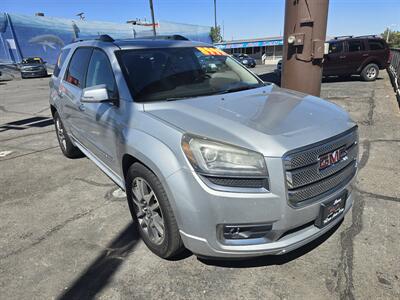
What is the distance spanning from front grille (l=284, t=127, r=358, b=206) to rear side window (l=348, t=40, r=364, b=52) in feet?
44.0

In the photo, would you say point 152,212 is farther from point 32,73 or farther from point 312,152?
point 32,73

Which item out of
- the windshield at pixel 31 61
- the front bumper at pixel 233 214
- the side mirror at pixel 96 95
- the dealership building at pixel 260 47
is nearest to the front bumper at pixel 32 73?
the windshield at pixel 31 61

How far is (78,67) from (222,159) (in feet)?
9.80

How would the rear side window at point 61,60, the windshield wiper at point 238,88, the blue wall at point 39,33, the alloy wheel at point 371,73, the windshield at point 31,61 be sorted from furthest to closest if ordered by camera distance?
the blue wall at point 39,33, the windshield at point 31,61, the alloy wheel at point 371,73, the rear side window at point 61,60, the windshield wiper at point 238,88

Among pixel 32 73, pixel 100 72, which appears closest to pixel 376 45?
pixel 100 72

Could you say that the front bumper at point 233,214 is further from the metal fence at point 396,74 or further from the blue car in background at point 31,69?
the blue car in background at point 31,69

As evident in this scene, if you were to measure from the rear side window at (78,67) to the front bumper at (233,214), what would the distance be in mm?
2476

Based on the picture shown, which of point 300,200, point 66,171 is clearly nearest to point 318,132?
point 300,200

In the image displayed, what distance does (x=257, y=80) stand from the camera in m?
3.82

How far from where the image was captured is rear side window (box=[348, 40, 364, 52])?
14.1 metres

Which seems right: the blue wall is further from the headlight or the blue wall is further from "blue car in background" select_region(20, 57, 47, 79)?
the headlight

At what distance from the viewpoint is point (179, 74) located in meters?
3.39

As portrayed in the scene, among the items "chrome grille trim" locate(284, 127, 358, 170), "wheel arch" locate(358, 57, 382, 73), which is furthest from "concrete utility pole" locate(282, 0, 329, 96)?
"wheel arch" locate(358, 57, 382, 73)

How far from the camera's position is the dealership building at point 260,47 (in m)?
47.7
